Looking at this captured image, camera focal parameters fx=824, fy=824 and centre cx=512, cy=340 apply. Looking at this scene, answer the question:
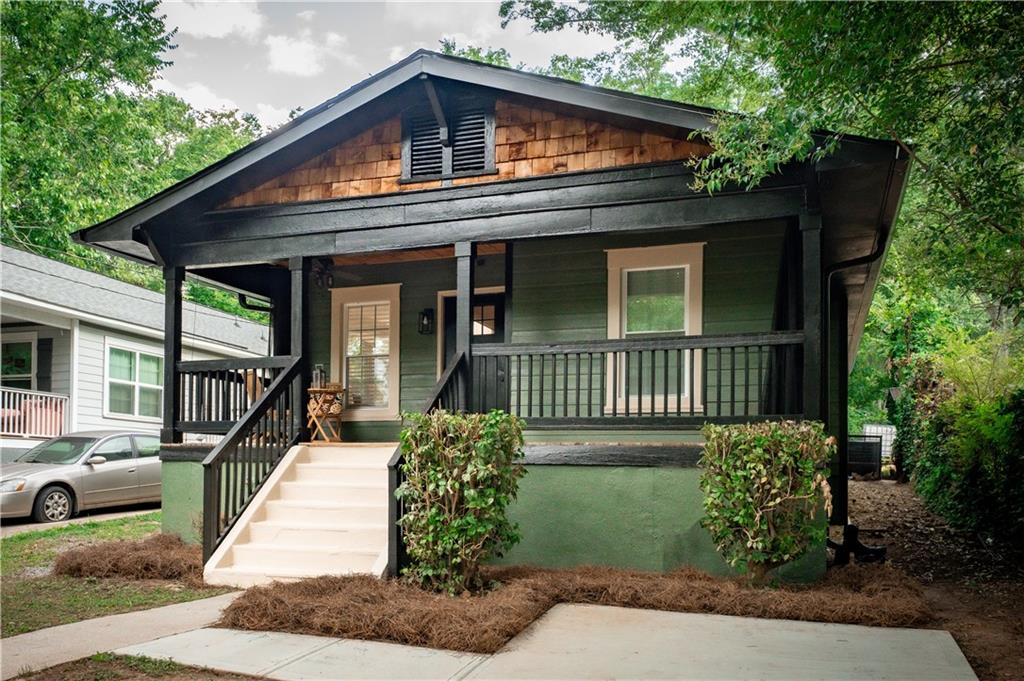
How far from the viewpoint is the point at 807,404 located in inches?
281

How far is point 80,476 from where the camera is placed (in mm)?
12102

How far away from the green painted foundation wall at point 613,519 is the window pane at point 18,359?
1327 centimetres

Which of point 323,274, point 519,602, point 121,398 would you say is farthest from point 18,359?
point 519,602

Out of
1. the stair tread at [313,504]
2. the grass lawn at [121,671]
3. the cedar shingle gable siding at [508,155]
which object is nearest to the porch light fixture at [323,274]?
the cedar shingle gable siding at [508,155]

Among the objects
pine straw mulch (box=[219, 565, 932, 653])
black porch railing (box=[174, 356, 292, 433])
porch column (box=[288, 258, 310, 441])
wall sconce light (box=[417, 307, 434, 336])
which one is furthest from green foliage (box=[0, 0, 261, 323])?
pine straw mulch (box=[219, 565, 932, 653])

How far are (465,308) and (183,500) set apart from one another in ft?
12.2

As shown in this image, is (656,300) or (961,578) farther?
(656,300)

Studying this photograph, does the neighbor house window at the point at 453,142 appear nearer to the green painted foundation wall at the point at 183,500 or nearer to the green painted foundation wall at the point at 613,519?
the green painted foundation wall at the point at 613,519

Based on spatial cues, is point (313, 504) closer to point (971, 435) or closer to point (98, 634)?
point (98, 634)

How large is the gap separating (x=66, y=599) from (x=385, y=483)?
9.15ft

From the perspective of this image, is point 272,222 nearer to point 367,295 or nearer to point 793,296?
point 367,295

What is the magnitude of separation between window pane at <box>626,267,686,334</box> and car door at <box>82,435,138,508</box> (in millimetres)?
8272

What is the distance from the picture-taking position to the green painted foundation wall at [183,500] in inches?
344

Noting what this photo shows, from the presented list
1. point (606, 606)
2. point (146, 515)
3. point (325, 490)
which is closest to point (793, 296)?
point (606, 606)
